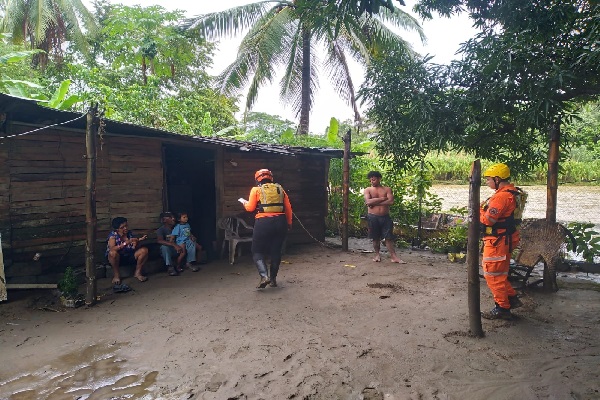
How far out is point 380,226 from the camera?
25.2ft

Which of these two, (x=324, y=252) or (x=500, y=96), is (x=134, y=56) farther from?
(x=500, y=96)

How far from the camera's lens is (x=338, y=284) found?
6.34 metres

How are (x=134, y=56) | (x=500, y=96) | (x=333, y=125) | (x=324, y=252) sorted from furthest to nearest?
(x=134, y=56) < (x=333, y=125) < (x=324, y=252) < (x=500, y=96)

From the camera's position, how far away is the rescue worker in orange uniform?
448 centimetres

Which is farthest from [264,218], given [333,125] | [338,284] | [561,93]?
[333,125]

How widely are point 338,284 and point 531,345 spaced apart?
2893 mm

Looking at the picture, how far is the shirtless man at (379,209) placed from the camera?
7500 mm

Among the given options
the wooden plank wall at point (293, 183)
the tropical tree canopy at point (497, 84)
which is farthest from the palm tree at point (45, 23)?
the tropical tree canopy at point (497, 84)

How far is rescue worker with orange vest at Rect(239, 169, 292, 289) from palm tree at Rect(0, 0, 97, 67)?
12.5 metres

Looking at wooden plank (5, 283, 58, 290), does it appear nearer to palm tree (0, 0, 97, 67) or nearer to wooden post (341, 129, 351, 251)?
wooden post (341, 129, 351, 251)

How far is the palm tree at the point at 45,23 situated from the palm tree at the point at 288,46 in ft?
19.5

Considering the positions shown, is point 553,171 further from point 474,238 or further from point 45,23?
point 45,23

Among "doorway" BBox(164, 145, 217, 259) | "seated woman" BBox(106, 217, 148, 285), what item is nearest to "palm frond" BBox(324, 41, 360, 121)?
"doorway" BBox(164, 145, 217, 259)

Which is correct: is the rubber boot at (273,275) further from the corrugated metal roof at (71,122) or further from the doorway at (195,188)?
the doorway at (195,188)
